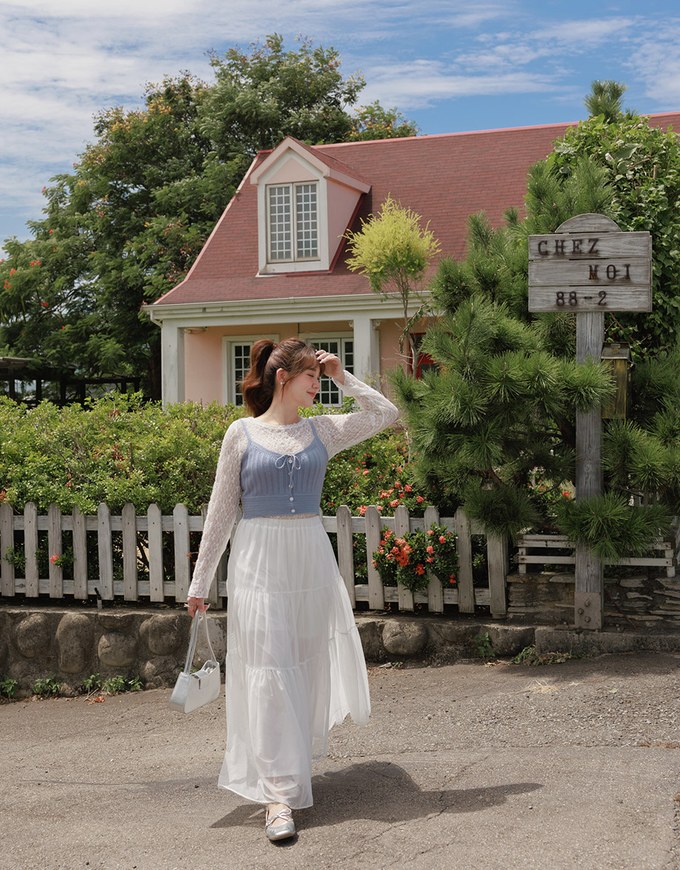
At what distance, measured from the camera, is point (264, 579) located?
14.8 feet

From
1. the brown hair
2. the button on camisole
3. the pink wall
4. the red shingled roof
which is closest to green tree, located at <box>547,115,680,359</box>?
the brown hair

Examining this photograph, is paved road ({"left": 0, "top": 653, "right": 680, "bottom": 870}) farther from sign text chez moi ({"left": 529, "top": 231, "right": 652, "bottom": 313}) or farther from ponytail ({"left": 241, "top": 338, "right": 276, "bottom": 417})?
sign text chez moi ({"left": 529, "top": 231, "right": 652, "bottom": 313})

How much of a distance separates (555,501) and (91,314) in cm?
2075

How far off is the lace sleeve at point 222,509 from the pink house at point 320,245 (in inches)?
527

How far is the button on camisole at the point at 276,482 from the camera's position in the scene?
457cm

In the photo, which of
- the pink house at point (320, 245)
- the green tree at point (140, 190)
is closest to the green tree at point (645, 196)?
the pink house at point (320, 245)

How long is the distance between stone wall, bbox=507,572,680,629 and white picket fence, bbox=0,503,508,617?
13cm

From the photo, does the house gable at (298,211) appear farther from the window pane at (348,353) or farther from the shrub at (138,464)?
the shrub at (138,464)

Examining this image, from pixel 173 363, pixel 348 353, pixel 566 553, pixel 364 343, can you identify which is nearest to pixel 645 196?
pixel 566 553

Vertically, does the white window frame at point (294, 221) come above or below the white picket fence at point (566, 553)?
above

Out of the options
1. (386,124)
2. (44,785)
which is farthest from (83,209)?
(44,785)

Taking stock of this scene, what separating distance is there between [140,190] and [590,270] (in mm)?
21658

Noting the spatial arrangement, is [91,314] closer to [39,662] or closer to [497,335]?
[39,662]

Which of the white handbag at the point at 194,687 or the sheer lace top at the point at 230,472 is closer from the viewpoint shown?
the white handbag at the point at 194,687
